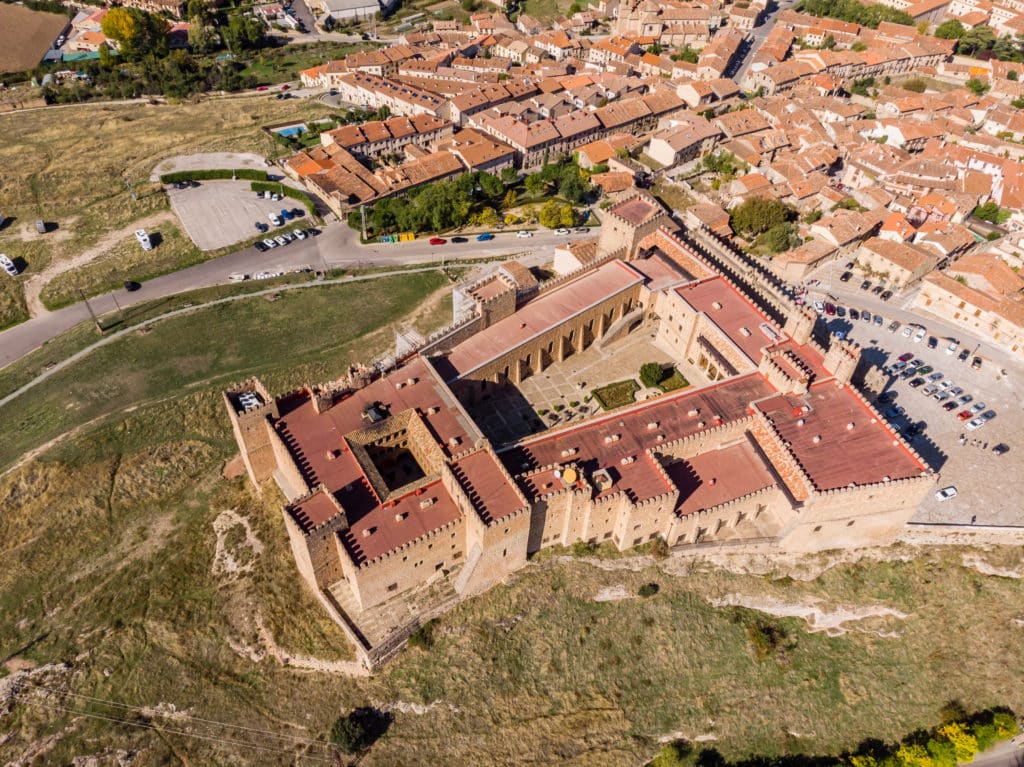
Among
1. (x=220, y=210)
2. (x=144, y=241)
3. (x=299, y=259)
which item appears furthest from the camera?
(x=220, y=210)

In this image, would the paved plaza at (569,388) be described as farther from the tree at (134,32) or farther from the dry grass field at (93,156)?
the tree at (134,32)

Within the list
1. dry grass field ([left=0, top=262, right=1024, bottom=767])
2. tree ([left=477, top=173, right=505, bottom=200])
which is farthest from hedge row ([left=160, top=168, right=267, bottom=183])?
dry grass field ([left=0, top=262, right=1024, bottom=767])

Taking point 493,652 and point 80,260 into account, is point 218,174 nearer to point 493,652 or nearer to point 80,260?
point 80,260

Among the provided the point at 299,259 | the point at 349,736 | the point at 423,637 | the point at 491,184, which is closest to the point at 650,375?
the point at 423,637

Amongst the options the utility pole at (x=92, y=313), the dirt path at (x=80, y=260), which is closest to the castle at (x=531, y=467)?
the utility pole at (x=92, y=313)

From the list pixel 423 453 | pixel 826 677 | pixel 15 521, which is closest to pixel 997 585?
pixel 826 677

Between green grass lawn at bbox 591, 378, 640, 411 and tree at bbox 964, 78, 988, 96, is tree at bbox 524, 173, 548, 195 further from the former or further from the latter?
tree at bbox 964, 78, 988, 96
